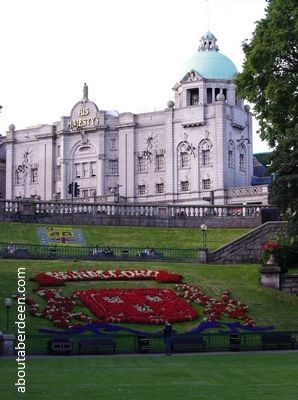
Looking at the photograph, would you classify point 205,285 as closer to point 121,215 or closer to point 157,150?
point 121,215

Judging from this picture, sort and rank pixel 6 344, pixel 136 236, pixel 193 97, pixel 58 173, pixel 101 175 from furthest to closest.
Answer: pixel 58 173 → pixel 101 175 → pixel 193 97 → pixel 136 236 → pixel 6 344

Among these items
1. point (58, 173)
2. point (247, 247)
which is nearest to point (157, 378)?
point (247, 247)

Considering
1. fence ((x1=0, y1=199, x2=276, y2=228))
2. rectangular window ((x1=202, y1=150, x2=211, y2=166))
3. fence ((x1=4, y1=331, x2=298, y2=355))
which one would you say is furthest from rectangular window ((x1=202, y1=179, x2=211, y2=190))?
fence ((x1=4, y1=331, x2=298, y2=355))

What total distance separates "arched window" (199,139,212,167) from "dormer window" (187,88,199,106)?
6.43m

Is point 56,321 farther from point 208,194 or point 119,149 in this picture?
point 119,149

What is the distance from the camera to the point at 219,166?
9531cm

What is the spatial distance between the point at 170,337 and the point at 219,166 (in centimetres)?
6440

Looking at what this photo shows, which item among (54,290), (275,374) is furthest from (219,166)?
(275,374)

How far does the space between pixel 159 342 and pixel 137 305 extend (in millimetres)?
6393

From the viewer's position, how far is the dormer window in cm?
10106

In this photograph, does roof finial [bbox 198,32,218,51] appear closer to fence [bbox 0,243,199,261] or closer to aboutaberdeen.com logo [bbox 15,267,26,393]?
fence [bbox 0,243,199,261]

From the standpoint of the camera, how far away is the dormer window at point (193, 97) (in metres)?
101

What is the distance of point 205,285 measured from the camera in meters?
45.2

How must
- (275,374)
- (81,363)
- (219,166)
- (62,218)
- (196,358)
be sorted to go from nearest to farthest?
(275,374) < (81,363) < (196,358) < (62,218) < (219,166)
